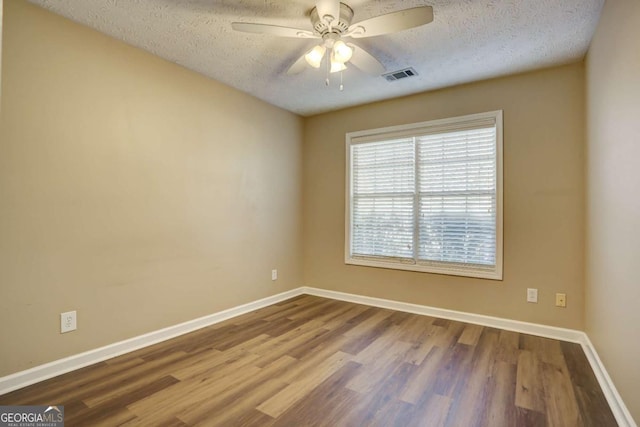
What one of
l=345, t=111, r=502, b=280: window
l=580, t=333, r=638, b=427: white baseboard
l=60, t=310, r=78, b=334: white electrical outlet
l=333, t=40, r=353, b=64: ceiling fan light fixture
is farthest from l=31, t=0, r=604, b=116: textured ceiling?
l=580, t=333, r=638, b=427: white baseboard

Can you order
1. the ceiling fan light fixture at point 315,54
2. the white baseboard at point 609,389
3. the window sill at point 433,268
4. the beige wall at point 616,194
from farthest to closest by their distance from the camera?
1. the window sill at point 433,268
2. the ceiling fan light fixture at point 315,54
3. the white baseboard at point 609,389
4. the beige wall at point 616,194

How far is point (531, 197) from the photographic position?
9.82 ft

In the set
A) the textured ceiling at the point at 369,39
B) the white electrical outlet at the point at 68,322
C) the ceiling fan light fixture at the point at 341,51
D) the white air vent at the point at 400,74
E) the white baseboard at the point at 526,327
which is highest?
the textured ceiling at the point at 369,39

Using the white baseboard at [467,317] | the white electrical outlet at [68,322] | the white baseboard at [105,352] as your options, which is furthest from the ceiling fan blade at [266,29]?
the white baseboard at [467,317]

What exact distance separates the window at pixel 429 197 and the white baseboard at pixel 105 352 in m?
1.74

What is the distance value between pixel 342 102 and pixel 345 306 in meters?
2.50

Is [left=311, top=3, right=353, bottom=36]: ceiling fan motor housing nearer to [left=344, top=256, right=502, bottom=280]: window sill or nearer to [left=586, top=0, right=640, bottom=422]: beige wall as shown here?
[left=586, top=0, right=640, bottom=422]: beige wall

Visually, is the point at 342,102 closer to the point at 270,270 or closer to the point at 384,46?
the point at 384,46

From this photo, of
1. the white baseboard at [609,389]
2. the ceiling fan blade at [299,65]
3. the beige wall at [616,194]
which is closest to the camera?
the beige wall at [616,194]

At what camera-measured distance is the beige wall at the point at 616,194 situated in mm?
1562

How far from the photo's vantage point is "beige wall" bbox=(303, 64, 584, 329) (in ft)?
9.26

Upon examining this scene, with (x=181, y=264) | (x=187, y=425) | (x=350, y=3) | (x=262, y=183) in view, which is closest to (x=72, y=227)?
(x=181, y=264)

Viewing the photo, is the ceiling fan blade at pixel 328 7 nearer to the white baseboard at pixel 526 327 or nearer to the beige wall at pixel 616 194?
the beige wall at pixel 616 194

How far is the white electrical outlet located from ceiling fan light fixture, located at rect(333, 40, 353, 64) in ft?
8.46
